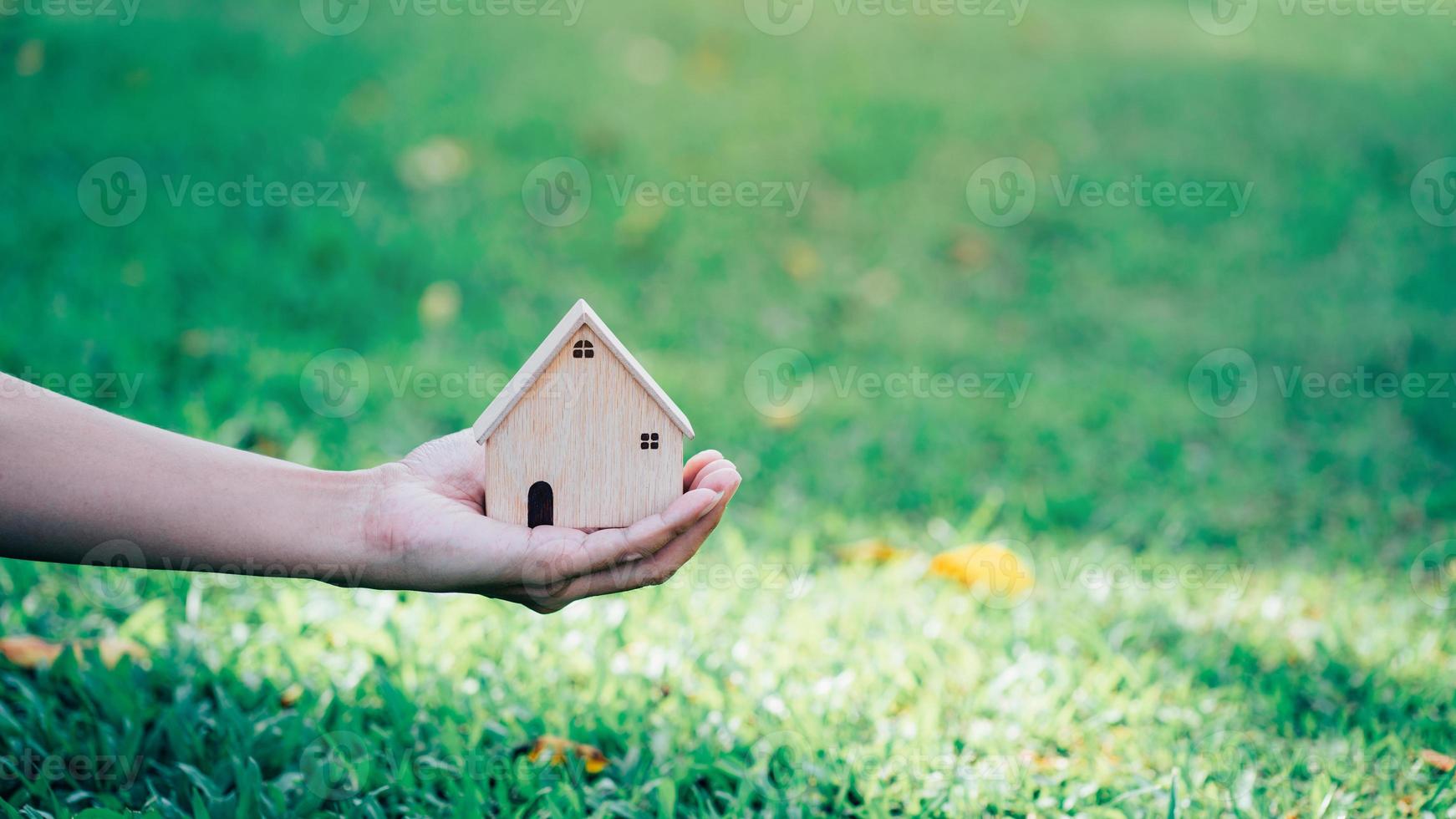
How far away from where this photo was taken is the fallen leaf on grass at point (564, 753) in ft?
8.57

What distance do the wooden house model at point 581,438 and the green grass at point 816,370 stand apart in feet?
2.33

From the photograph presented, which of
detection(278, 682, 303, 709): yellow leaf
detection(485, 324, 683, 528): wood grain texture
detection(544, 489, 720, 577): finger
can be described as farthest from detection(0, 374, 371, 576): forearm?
detection(278, 682, 303, 709): yellow leaf

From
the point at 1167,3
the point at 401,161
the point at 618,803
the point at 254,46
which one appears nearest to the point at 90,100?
the point at 254,46

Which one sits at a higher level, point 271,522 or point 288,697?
point 271,522

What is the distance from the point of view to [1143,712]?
291cm

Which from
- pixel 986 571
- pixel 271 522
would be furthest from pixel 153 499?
pixel 986 571

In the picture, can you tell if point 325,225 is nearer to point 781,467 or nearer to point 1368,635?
point 781,467

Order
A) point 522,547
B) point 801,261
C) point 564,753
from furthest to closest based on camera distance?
point 801,261, point 564,753, point 522,547

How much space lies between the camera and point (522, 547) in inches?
81.1

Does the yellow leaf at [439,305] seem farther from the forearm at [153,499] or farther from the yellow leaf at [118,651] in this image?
the forearm at [153,499]

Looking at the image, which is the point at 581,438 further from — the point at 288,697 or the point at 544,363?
the point at 288,697

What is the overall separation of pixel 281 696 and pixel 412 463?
885 mm

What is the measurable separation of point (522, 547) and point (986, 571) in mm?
1960

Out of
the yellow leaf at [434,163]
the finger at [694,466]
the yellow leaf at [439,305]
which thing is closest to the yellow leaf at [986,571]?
the finger at [694,466]
